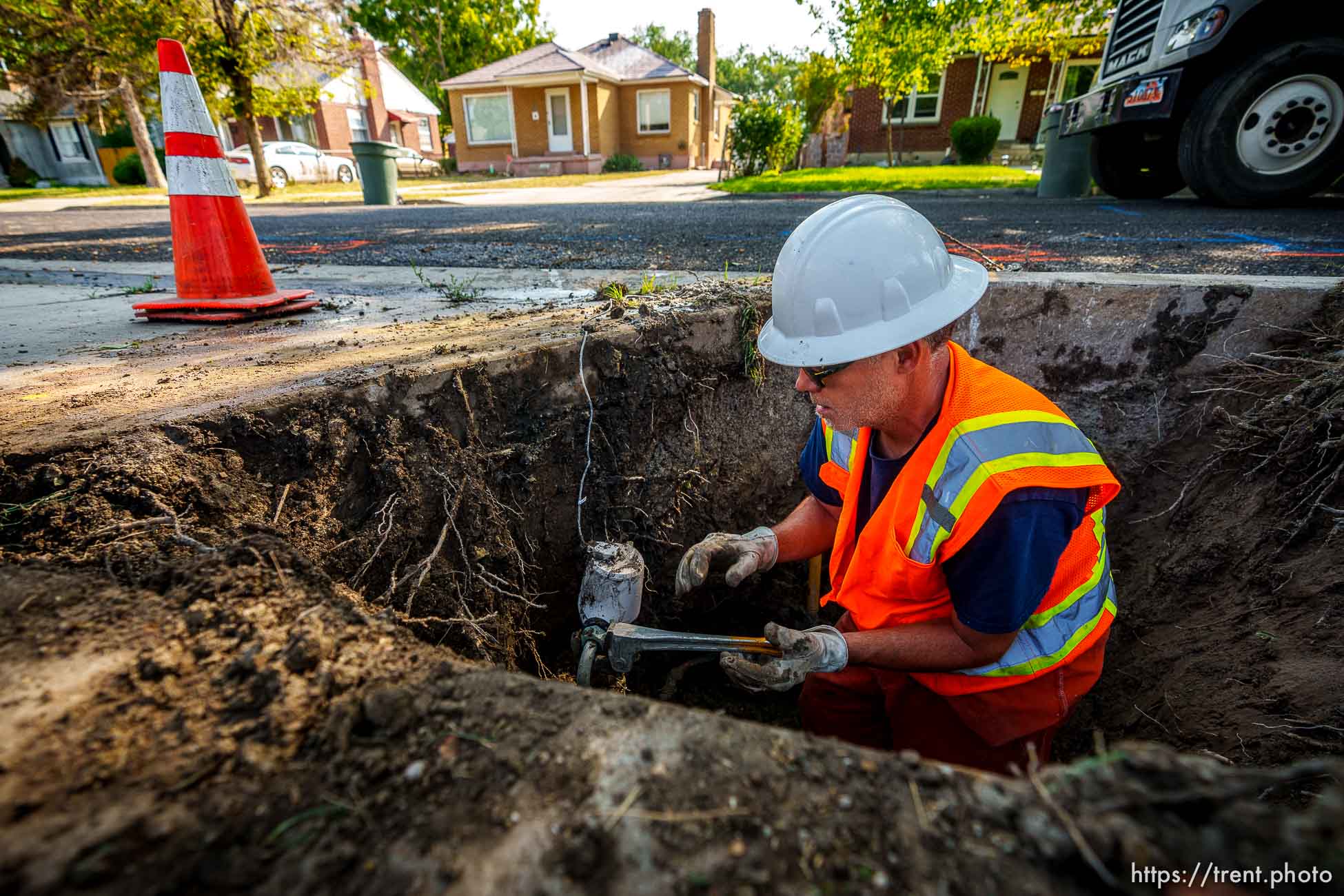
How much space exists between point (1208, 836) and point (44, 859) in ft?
4.11

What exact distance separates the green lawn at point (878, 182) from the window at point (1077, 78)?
33.4 feet

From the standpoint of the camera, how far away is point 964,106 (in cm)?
2056

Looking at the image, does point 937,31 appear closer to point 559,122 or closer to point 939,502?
point 939,502

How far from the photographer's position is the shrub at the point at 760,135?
1580 centimetres

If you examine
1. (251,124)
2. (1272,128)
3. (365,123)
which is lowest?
(1272,128)

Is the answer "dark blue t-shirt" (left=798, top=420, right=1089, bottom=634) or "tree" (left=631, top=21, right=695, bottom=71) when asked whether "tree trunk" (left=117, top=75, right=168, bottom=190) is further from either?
"tree" (left=631, top=21, right=695, bottom=71)

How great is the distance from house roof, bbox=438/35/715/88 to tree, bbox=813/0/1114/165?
1288 cm

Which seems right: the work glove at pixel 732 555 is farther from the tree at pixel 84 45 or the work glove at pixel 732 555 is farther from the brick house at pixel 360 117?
the brick house at pixel 360 117

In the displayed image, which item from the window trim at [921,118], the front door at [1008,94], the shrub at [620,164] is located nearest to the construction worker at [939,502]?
the window trim at [921,118]

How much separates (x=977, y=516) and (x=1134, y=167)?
339 inches

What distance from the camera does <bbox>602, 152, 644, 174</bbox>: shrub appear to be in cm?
2569

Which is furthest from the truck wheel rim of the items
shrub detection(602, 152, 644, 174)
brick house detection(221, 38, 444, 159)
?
brick house detection(221, 38, 444, 159)

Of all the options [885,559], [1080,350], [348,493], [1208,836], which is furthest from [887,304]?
[1080,350]

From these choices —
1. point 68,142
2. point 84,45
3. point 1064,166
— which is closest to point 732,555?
point 1064,166
